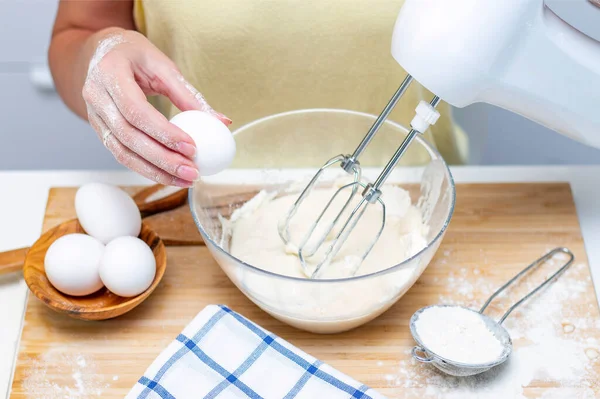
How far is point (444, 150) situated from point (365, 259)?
0.47 m

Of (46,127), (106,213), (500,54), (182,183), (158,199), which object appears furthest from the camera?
(46,127)

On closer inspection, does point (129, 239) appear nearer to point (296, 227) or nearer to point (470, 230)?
point (296, 227)

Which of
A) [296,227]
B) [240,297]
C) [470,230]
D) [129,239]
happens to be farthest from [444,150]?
[129,239]

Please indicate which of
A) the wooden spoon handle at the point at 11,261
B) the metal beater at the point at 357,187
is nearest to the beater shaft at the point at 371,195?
the metal beater at the point at 357,187

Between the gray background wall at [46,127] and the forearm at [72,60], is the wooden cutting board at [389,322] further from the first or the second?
the gray background wall at [46,127]

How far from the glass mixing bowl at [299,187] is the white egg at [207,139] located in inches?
3.4

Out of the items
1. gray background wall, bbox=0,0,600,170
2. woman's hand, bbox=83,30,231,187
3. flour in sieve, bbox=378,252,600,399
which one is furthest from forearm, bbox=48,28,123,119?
gray background wall, bbox=0,0,600,170

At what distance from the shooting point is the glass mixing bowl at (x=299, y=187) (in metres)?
0.77

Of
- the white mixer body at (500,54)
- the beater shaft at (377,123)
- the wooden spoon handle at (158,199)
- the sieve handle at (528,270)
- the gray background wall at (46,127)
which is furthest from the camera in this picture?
the gray background wall at (46,127)

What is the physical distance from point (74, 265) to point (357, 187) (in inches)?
14.8

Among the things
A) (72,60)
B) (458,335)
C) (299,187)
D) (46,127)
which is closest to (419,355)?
(458,335)

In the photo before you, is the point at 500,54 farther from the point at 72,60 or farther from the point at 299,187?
the point at 72,60

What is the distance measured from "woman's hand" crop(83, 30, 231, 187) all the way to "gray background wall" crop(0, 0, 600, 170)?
3.42 feet

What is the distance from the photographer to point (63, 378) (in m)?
0.82
